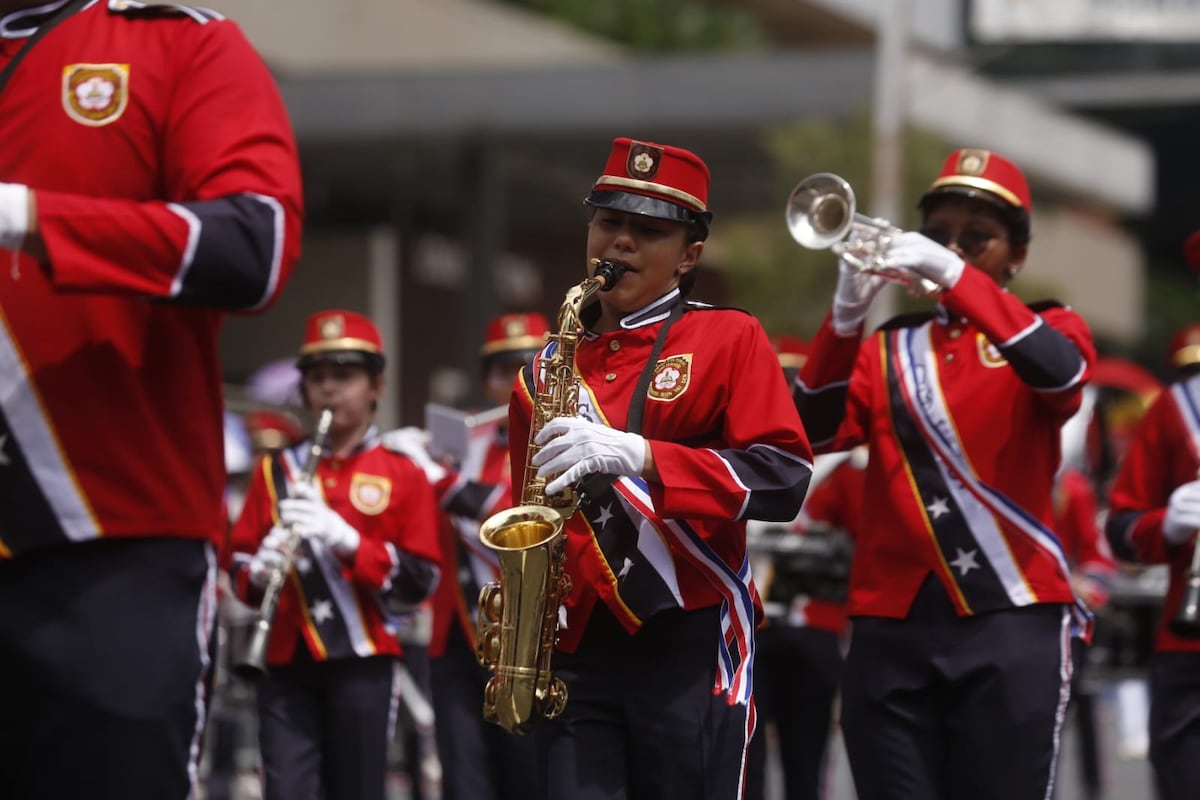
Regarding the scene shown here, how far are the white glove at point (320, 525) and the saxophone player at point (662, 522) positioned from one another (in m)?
2.87

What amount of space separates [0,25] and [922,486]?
335cm

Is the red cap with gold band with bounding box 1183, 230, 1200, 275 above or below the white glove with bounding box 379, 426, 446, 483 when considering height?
above

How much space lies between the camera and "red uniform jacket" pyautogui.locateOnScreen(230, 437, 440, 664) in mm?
8164

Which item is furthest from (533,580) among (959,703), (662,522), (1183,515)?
(1183,515)

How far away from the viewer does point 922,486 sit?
633 centimetres

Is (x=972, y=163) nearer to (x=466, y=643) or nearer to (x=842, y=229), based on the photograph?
(x=842, y=229)

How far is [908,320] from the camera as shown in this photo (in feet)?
22.0

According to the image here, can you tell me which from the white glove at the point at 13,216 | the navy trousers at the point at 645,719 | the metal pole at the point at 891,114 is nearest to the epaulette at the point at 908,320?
the navy trousers at the point at 645,719

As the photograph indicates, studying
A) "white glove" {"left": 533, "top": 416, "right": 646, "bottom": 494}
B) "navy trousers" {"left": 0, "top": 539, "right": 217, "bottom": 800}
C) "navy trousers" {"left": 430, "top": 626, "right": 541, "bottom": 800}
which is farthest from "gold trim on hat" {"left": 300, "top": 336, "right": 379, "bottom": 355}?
"navy trousers" {"left": 0, "top": 539, "right": 217, "bottom": 800}

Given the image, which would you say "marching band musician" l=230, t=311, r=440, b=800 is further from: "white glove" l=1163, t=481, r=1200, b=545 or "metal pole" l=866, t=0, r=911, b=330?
"metal pole" l=866, t=0, r=911, b=330

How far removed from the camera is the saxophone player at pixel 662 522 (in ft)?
16.8

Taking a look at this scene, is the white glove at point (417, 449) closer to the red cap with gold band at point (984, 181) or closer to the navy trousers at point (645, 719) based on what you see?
the red cap with gold band at point (984, 181)

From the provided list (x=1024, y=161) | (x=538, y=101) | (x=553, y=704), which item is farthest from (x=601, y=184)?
(x=1024, y=161)

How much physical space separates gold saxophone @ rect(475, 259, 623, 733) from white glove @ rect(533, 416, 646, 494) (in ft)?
0.45
